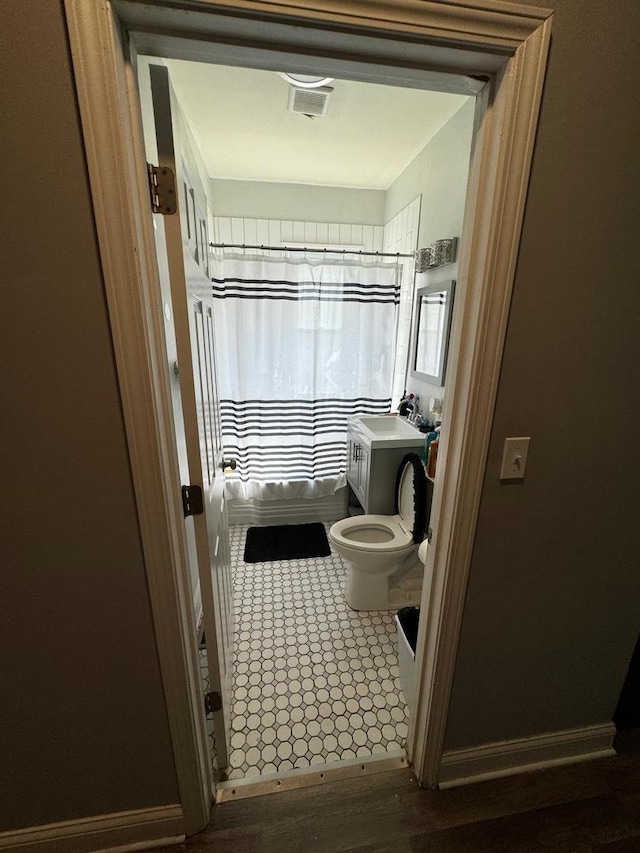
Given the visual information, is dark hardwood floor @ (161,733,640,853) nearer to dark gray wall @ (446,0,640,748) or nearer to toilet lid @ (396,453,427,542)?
dark gray wall @ (446,0,640,748)

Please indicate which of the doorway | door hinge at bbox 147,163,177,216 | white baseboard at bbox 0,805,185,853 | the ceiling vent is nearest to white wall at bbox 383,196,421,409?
the doorway

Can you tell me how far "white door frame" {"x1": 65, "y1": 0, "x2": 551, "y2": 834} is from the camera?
2.00ft

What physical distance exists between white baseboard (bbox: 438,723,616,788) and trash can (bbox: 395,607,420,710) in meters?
0.23

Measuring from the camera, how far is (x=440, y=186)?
1956 millimetres

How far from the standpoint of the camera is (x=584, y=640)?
1176 mm

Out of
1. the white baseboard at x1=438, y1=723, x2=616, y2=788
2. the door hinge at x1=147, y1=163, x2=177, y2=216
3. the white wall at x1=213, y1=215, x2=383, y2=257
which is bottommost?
the white baseboard at x1=438, y1=723, x2=616, y2=788

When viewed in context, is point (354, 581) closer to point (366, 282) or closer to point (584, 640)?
point (584, 640)

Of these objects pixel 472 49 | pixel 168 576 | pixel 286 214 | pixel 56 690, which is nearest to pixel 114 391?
pixel 168 576

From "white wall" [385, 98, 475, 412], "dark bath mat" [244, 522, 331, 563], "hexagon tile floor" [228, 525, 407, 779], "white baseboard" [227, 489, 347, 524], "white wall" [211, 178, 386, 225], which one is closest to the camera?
"hexagon tile floor" [228, 525, 407, 779]

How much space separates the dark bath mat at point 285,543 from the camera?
97.3 inches

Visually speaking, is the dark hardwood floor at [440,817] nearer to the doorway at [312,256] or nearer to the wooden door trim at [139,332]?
the doorway at [312,256]

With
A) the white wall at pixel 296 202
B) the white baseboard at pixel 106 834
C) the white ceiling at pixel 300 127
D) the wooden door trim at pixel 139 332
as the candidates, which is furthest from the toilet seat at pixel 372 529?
the white wall at pixel 296 202

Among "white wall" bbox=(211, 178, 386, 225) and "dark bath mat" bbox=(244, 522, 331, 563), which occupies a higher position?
"white wall" bbox=(211, 178, 386, 225)

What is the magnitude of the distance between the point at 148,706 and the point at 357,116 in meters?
2.59
